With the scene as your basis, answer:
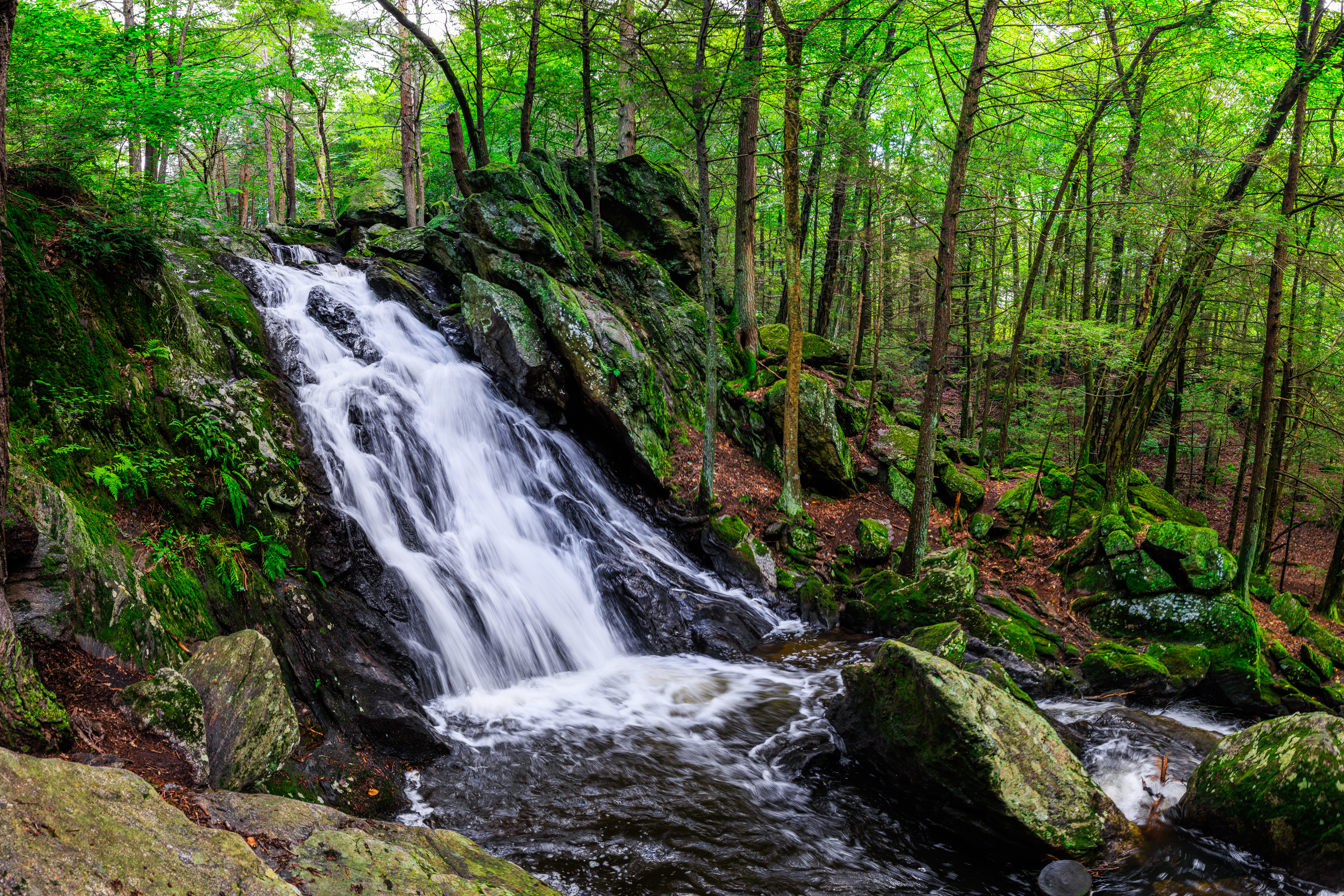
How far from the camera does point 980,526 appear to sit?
12.9 meters

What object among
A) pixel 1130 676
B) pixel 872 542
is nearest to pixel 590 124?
pixel 872 542

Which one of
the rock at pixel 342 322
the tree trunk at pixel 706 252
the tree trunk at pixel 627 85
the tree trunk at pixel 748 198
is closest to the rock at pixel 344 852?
the tree trunk at pixel 706 252

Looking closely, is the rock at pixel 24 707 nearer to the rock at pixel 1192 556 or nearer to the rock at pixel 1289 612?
the rock at pixel 1192 556

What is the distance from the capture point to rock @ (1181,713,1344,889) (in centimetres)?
483

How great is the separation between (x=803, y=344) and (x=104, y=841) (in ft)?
51.9

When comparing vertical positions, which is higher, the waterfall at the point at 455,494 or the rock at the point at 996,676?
the waterfall at the point at 455,494

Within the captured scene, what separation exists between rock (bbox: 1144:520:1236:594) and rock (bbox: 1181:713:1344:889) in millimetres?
5576

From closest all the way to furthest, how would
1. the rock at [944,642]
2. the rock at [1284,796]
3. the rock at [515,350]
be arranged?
the rock at [1284,796] < the rock at [944,642] < the rock at [515,350]

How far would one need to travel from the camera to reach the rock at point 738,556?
10188 mm

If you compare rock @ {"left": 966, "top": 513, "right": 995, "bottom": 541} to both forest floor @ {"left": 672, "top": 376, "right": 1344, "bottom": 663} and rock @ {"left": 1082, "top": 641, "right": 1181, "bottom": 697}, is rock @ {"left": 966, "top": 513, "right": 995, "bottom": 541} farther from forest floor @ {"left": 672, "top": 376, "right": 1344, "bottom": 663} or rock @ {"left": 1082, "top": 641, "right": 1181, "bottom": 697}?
rock @ {"left": 1082, "top": 641, "right": 1181, "bottom": 697}

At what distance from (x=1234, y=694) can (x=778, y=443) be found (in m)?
7.73

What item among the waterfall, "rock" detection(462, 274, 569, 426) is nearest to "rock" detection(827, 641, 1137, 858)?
the waterfall

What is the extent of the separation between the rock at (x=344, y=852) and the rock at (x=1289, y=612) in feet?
44.9

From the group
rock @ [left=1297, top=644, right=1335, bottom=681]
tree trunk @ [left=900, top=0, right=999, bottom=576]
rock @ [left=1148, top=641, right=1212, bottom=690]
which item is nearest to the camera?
rock @ [left=1148, top=641, right=1212, bottom=690]
